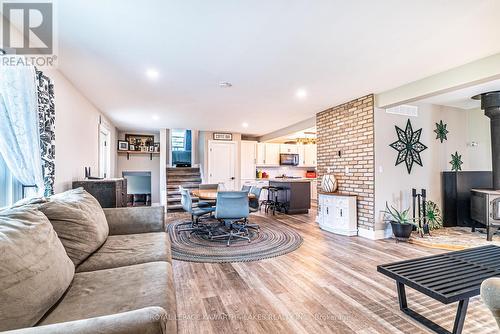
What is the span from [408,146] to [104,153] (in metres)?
6.62

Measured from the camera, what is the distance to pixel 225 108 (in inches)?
202

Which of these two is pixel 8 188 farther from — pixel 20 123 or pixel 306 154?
pixel 306 154

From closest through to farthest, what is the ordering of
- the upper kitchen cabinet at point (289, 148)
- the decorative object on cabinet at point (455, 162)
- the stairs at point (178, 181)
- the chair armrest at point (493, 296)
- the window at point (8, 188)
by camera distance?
1. the chair armrest at point (493, 296)
2. the window at point (8, 188)
3. the decorative object on cabinet at point (455, 162)
4. the stairs at point (178, 181)
5. the upper kitchen cabinet at point (289, 148)

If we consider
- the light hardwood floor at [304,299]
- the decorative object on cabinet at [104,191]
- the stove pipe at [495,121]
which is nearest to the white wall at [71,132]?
the decorative object on cabinet at [104,191]

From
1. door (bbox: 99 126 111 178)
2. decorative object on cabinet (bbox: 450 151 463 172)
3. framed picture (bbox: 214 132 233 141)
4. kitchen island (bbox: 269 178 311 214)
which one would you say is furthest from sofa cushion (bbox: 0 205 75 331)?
framed picture (bbox: 214 132 233 141)

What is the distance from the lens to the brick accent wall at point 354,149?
4.30 m

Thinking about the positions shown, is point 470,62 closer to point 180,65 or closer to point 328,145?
point 328,145

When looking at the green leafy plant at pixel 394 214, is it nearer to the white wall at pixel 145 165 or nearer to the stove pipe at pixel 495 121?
the stove pipe at pixel 495 121

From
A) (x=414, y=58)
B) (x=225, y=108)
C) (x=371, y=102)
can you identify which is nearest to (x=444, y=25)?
(x=414, y=58)

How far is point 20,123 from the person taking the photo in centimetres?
216

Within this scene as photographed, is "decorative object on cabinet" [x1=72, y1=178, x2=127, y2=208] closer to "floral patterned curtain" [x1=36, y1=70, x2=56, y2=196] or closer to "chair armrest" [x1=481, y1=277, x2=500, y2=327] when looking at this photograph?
"floral patterned curtain" [x1=36, y1=70, x2=56, y2=196]

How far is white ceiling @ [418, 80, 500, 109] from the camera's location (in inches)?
154

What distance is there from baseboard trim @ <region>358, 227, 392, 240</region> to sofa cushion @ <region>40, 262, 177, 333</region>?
370 centimetres

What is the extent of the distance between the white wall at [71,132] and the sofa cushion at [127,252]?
61.5 inches
